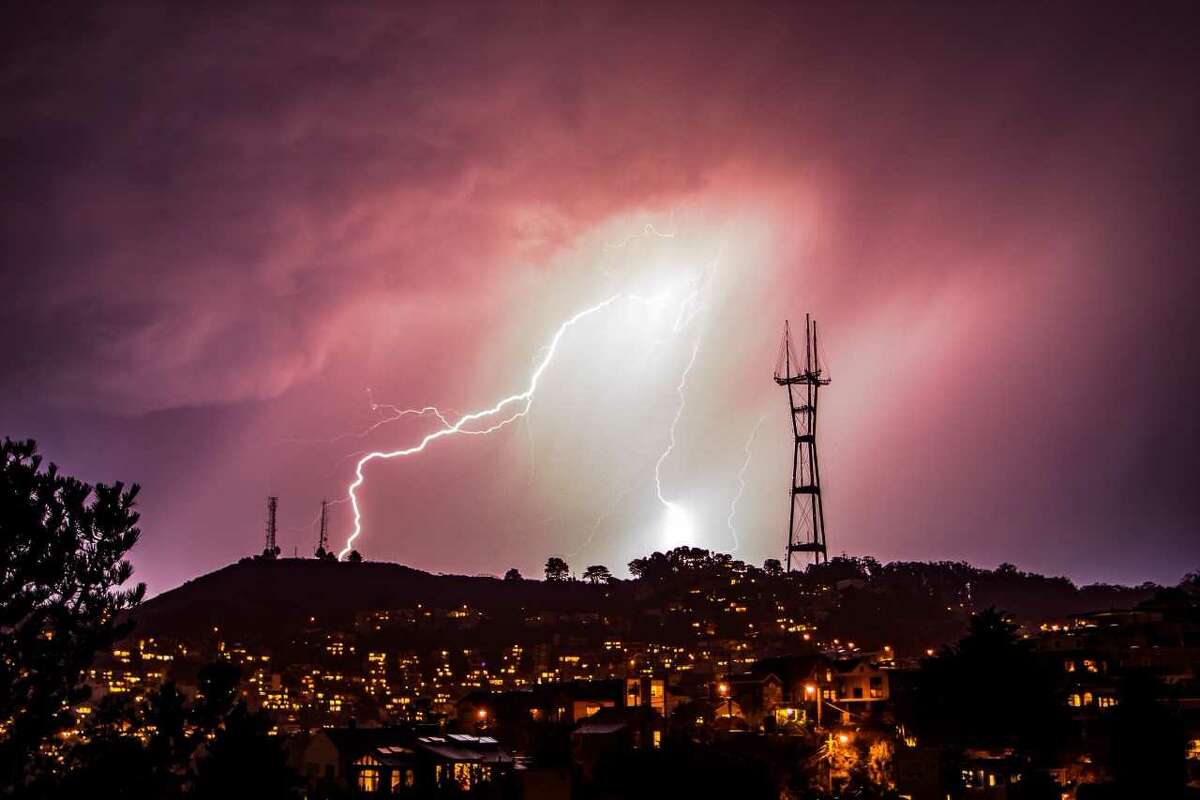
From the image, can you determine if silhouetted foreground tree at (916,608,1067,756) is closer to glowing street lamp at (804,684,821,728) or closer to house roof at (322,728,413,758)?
glowing street lamp at (804,684,821,728)

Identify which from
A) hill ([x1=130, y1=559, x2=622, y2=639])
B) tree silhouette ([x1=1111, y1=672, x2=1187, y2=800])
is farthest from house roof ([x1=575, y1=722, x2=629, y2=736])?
hill ([x1=130, y1=559, x2=622, y2=639])

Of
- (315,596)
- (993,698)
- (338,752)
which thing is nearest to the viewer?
(993,698)

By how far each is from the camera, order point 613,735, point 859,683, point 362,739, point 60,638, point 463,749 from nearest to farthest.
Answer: point 60,638
point 463,749
point 362,739
point 613,735
point 859,683

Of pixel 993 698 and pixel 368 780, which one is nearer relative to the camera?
pixel 993 698

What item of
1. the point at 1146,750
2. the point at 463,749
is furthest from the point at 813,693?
the point at 1146,750

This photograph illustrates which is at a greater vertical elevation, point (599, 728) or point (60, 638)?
point (60, 638)

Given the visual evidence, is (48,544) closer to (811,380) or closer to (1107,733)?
(1107,733)

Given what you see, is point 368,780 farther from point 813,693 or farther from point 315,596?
point 315,596

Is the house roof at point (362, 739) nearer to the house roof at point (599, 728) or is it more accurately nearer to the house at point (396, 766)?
the house at point (396, 766)

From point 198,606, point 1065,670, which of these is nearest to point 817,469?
point 1065,670
